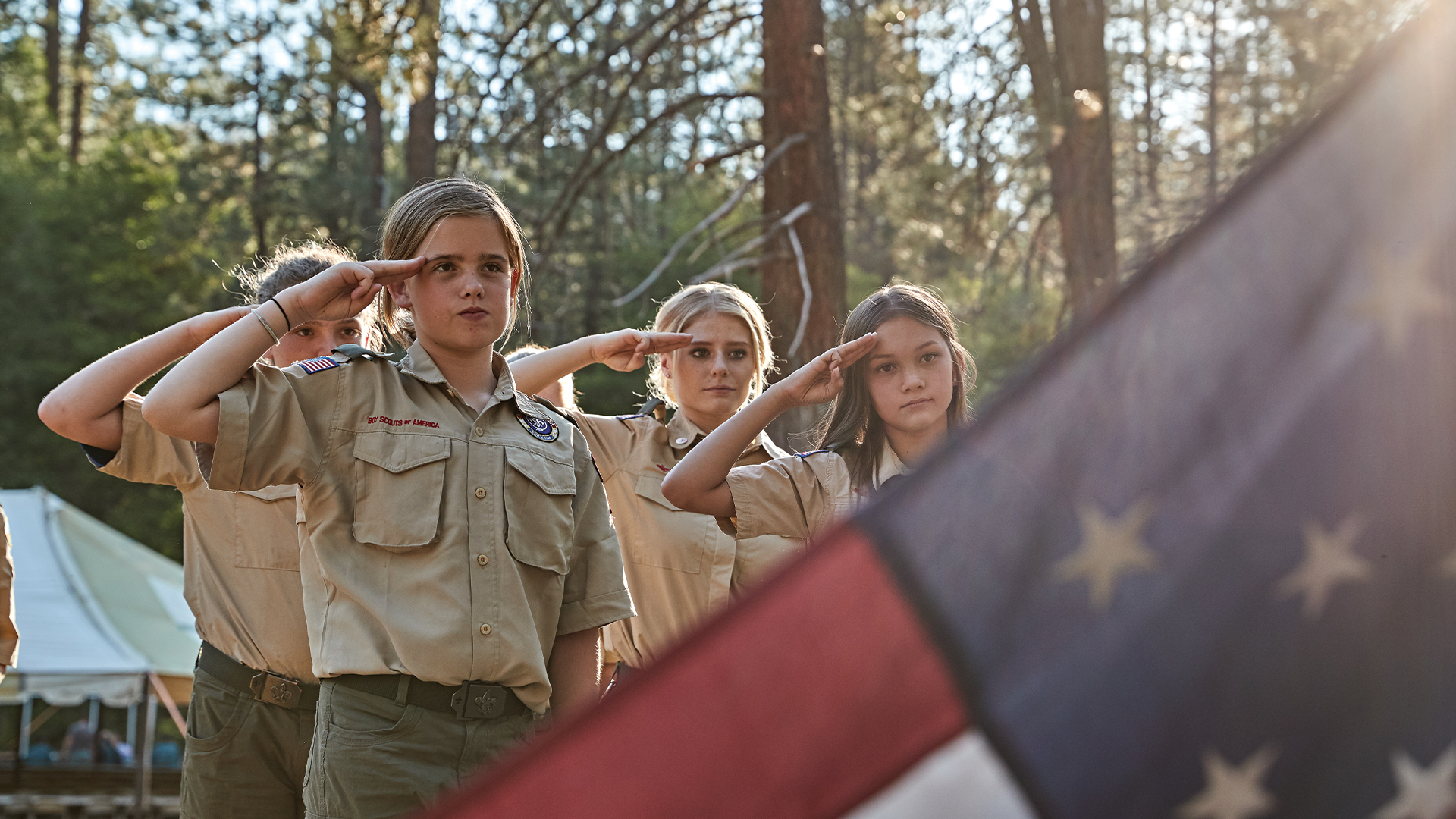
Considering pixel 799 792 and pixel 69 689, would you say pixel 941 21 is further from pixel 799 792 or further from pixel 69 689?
pixel 799 792

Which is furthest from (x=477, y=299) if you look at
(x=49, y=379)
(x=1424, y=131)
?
(x=49, y=379)

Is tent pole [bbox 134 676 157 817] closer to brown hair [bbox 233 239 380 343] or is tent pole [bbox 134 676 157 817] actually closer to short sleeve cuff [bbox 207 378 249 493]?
brown hair [bbox 233 239 380 343]

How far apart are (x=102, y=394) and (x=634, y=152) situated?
19.7 metres

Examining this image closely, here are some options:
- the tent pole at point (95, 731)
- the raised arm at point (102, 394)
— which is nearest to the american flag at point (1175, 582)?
the raised arm at point (102, 394)

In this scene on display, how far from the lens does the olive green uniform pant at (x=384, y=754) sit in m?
2.34

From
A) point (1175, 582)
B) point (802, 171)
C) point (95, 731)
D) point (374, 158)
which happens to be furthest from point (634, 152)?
point (1175, 582)

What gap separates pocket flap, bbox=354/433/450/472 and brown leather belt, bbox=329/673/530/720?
1.34 feet

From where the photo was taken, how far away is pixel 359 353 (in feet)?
8.64

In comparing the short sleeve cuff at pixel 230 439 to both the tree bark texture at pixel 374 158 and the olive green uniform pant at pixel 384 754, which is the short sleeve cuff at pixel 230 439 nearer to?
the olive green uniform pant at pixel 384 754

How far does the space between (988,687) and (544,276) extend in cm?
1022

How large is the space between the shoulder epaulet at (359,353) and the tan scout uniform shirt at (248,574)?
0.94 metres

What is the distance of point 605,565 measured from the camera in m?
2.85

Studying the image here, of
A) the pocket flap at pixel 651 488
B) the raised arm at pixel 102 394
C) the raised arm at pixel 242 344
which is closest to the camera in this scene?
the raised arm at pixel 242 344

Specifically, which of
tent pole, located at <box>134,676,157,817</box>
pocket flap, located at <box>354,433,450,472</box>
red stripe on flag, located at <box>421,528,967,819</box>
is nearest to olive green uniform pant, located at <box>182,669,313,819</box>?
pocket flap, located at <box>354,433,450,472</box>
